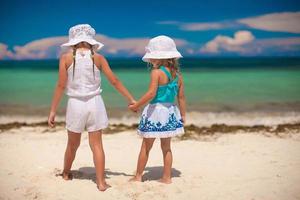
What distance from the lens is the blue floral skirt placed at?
449 centimetres

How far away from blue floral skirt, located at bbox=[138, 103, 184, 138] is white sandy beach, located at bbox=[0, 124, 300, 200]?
57 centimetres

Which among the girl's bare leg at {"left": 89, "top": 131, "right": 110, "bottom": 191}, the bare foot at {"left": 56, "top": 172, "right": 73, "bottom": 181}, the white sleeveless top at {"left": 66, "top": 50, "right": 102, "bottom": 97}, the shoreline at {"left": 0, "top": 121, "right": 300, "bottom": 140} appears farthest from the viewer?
the shoreline at {"left": 0, "top": 121, "right": 300, "bottom": 140}

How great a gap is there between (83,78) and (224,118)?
22.7ft

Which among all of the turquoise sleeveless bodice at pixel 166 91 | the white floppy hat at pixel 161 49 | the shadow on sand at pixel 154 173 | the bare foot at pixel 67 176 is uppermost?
the white floppy hat at pixel 161 49

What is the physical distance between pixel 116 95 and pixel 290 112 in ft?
20.3

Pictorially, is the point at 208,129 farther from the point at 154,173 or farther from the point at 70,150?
the point at 70,150

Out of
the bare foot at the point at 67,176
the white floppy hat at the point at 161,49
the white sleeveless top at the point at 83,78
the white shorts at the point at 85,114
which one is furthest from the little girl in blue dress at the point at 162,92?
the bare foot at the point at 67,176

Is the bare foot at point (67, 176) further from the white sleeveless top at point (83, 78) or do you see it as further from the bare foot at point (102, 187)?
the white sleeveless top at point (83, 78)

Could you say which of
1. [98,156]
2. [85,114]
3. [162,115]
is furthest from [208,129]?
[85,114]

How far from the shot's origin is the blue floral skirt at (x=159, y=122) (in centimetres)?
449

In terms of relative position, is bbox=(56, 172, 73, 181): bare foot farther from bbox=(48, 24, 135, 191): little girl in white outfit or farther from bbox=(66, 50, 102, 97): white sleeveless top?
bbox=(66, 50, 102, 97): white sleeveless top

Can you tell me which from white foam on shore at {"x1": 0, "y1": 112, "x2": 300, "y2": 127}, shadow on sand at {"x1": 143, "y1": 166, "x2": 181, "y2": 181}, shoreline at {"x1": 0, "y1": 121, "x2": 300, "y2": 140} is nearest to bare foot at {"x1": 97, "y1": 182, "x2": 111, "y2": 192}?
shadow on sand at {"x1": 143, "y1": 166, "x2": 181, "y2": 181}

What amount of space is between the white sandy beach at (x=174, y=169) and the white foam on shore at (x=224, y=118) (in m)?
2.19

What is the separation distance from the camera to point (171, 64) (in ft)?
14.8
